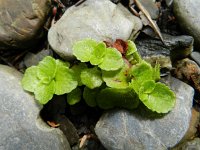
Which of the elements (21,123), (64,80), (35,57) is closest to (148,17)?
(64,80)

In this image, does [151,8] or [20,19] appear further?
[151,8]

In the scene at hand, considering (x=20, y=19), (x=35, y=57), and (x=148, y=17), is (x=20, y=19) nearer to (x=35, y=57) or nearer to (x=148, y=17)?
(x=35, y=57)

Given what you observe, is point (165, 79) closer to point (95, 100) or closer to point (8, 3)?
point (95, 100)

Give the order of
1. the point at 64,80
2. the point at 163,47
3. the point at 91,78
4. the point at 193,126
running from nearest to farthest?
1. the point at 91,78
2. the point at 64,80
3. the point at 163,47
4. the point at 193,126

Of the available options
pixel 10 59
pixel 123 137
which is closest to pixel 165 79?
pixel 123 137

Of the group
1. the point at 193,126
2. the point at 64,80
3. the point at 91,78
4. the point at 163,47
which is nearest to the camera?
the point at 91,78

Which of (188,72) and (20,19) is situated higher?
(20,19)

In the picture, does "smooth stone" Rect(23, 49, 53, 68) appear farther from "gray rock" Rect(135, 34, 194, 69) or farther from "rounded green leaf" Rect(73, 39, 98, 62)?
"gray rock" Rect(135, 34, 194, 69)

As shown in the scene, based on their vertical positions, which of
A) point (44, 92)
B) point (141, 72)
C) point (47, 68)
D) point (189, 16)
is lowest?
point (44, 92)
